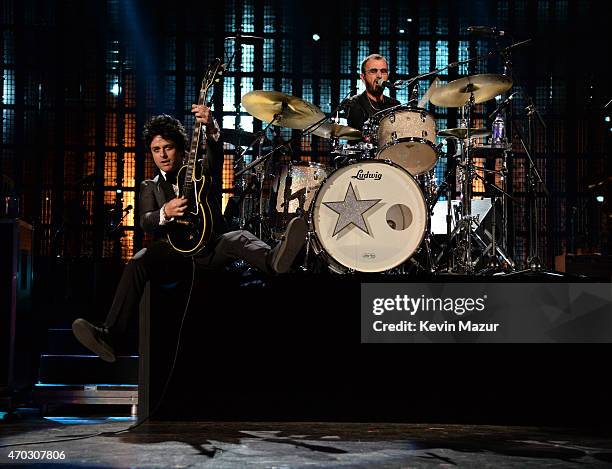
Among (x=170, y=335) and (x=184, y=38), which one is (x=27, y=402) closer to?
(x=170, y=335)

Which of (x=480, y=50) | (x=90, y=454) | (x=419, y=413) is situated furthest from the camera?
(x=480, y=50)

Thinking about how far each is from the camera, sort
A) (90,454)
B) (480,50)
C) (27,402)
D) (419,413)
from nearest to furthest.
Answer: (90,454), (419,413), (27,402), (480,50)

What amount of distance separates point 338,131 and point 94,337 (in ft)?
9.33

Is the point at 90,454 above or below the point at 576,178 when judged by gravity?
below

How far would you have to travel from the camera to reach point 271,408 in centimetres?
573

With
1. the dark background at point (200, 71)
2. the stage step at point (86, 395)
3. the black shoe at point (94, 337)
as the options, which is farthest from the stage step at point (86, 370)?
the dark background at point (200, 71)

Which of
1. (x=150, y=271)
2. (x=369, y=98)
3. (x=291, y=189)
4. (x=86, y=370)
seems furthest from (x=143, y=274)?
(x=369, y=98)

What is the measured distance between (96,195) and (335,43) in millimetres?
3996

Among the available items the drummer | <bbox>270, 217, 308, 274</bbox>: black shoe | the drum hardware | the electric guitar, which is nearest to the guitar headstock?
the electric guitar

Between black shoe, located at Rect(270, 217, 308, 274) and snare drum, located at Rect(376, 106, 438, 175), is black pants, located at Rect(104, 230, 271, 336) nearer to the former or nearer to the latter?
black shoe, located at Rect(270, 217, 308, 274)

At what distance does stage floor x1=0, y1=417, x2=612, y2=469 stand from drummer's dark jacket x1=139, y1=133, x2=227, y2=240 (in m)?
1.31

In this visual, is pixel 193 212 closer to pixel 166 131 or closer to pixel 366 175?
pixel 166 131

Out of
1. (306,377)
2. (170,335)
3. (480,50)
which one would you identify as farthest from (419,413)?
(480,50)

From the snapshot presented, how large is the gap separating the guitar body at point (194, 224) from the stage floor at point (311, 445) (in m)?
1.15
